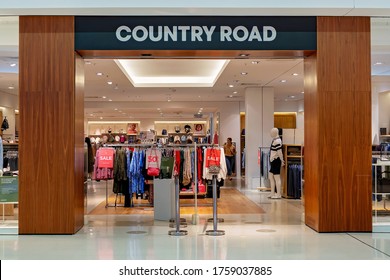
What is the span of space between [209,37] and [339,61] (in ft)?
6.31

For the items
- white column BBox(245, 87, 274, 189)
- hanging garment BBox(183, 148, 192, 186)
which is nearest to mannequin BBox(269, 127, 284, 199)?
hanging garment BBox(183, 148, 192, 186)

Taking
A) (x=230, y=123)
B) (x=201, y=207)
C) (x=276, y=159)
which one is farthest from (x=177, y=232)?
(x=230, y=123)

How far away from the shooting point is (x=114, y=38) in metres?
7.16

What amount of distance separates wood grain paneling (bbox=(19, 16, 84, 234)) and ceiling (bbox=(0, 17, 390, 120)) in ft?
3.30

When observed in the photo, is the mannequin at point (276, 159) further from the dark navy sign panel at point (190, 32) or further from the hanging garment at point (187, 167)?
the dark navy sign panel at point (190, 32)

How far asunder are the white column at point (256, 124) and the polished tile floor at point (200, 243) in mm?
6845

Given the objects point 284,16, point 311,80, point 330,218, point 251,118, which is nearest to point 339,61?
point 311,80

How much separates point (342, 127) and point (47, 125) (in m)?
4.26

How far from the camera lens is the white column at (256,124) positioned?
15.3 meters

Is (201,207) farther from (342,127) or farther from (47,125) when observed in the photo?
(47,125)

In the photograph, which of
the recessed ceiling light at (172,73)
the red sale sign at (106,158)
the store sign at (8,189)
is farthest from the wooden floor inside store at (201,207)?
the recessed ceiling light at (172,73)

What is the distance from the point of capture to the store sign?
723 cm

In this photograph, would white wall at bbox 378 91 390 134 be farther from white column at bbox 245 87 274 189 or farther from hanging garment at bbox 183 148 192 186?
hanging garment at bbox 183 148 192 186

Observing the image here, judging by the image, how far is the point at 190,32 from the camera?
716cm
